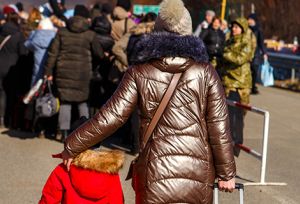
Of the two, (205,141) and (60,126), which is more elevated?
(205,141)

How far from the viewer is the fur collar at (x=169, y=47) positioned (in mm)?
4555

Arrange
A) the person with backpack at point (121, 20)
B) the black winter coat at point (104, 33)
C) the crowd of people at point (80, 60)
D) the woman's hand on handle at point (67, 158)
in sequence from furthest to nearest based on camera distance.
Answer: the person with backpack at point (121, 20), the black winter coat at point (104, 33), the crowd of people at point (80, 60), the woman's hand on handle at point (67, 158)

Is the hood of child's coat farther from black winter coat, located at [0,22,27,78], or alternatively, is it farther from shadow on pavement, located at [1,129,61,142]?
black winter coat, located at [0,22,27,78]

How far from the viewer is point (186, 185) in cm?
460

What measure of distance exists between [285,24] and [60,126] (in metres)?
23.3

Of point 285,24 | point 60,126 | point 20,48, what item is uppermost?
point 20,48

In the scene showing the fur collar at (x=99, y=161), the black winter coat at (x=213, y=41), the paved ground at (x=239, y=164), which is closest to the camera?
the fur collar at (x=99, y=161)

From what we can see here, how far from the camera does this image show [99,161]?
4941 mm

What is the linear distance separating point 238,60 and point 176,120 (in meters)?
5.99

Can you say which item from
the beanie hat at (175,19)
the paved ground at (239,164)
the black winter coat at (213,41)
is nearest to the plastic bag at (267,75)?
the paved ground at (239,164)

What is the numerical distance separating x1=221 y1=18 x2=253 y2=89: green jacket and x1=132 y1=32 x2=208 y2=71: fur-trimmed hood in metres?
5.88

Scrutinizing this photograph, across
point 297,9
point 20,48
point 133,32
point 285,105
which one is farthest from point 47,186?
point 297,9

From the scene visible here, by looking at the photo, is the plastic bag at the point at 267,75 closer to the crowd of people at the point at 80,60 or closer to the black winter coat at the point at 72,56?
the crowd of people at the point at 80,60

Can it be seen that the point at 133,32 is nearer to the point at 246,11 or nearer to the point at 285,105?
the point at 285,105
